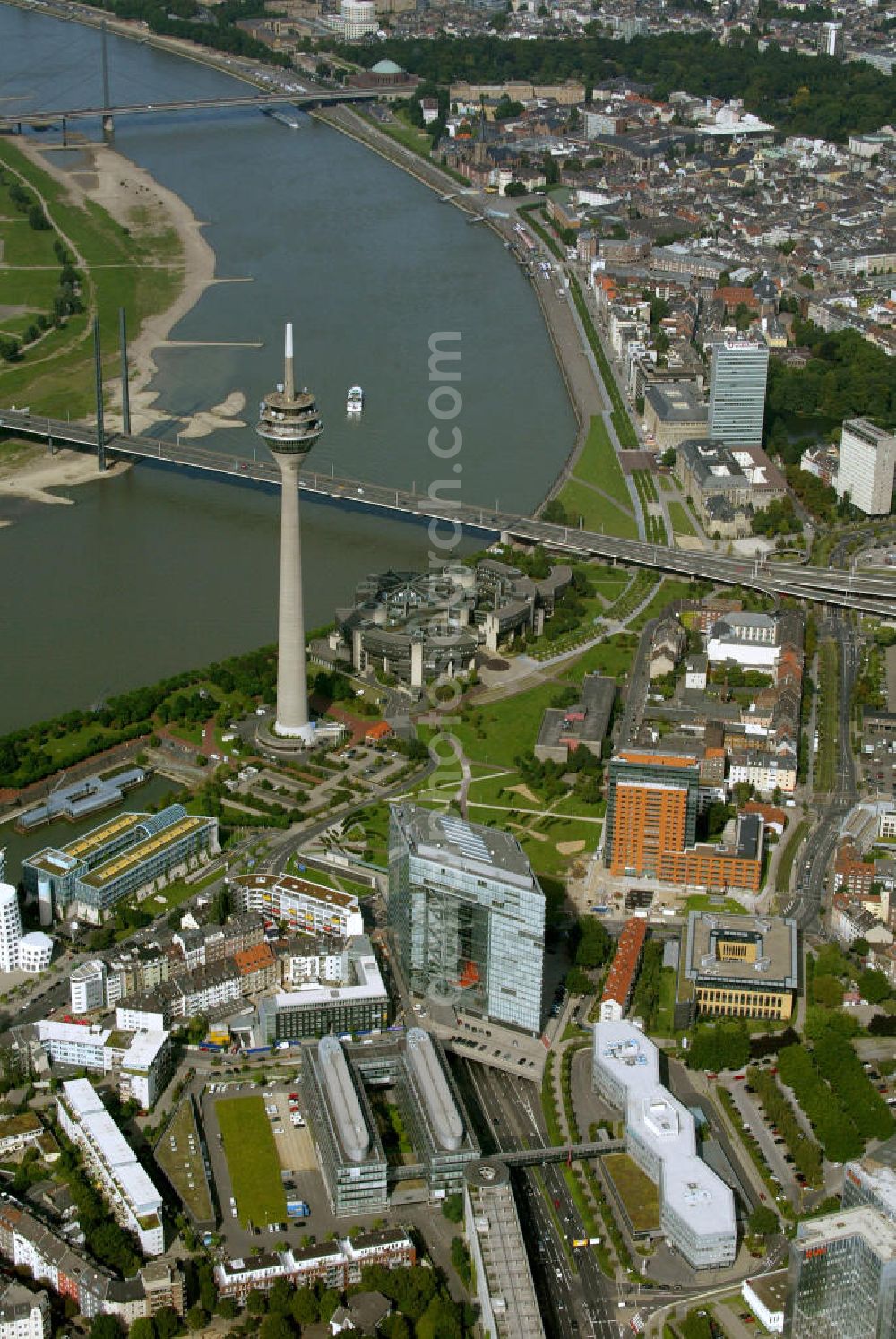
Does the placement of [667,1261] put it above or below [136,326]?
below

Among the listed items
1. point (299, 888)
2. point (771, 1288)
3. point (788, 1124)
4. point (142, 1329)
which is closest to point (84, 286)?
point (299, 888)

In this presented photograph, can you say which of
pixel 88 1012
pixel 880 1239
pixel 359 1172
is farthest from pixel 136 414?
pixel 880 1239

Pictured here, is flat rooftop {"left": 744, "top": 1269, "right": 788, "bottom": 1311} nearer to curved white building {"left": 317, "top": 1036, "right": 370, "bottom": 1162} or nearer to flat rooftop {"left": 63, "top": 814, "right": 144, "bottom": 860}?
curved white building {"left": 317, "top": 1036, "right": 370, "bottom": 1162}

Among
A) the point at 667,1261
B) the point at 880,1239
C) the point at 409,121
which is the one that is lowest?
the point at 667,1261

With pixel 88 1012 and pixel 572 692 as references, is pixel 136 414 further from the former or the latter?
pixel 88 1012

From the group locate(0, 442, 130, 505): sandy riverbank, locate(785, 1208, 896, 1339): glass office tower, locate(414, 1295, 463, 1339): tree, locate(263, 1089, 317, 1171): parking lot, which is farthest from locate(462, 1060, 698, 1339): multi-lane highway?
locate(0, 442, 130, 505): sandy riverbank

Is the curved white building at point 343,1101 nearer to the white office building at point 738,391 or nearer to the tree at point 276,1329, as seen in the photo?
the tree at point 276,1329

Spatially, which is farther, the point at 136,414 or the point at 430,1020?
the point at 136,414
